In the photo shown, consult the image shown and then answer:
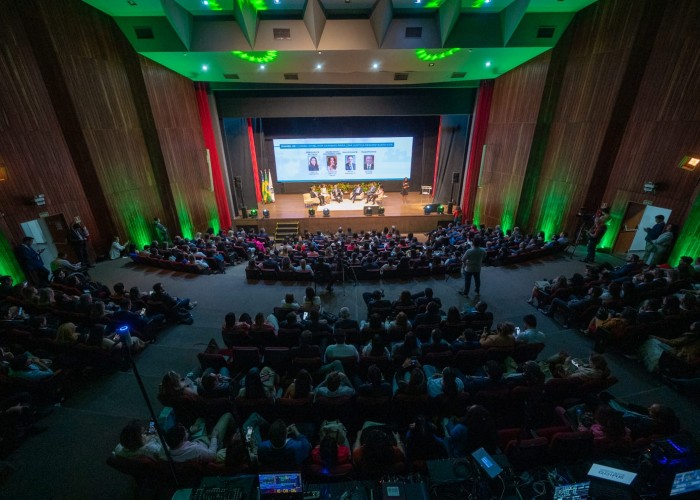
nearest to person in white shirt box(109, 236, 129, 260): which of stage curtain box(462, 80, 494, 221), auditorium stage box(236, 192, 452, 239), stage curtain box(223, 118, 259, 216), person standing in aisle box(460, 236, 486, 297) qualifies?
auditorium stage box(236, 192, 452, 239)

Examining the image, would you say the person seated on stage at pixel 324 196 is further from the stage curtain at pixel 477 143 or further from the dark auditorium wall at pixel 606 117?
the dark auditorium wall at pixel 606 117

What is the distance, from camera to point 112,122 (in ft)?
29.0

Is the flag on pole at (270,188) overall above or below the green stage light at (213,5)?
below

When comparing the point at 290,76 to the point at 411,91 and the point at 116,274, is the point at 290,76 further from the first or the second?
the point at 116,274

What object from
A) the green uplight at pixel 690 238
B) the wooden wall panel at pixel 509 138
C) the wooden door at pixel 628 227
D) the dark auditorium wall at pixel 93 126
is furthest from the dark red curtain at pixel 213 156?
the green uplight at pixel 690 238

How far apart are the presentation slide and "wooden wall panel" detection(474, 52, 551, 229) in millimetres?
4433

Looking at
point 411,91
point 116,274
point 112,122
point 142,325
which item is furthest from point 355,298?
point 411,91

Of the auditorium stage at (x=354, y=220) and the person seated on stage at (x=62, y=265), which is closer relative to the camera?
the person seated on stage at (x=62, y=265)

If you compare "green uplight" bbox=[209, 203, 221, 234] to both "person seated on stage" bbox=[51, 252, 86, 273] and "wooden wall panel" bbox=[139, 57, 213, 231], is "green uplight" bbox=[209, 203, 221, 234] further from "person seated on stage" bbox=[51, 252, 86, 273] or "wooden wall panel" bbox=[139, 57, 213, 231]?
"person seated on stage" bbox=[51, 252, 86, 273]

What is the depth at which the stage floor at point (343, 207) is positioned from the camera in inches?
553

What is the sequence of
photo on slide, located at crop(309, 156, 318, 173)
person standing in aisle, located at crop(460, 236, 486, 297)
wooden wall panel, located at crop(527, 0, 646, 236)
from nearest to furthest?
1. person standing in aisle, located at crop(460, 236, 486, 297)
2. wooden wall panel, located at crop(527, 0, 646, 236)
3. photo on slide, located at crop(309, 156, 318, 173)

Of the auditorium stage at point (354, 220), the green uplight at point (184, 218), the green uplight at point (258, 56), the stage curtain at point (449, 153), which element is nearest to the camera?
the green uplight at point (258, 56)

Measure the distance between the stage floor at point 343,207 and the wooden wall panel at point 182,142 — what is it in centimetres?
307

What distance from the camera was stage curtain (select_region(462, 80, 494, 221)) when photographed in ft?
41.1
